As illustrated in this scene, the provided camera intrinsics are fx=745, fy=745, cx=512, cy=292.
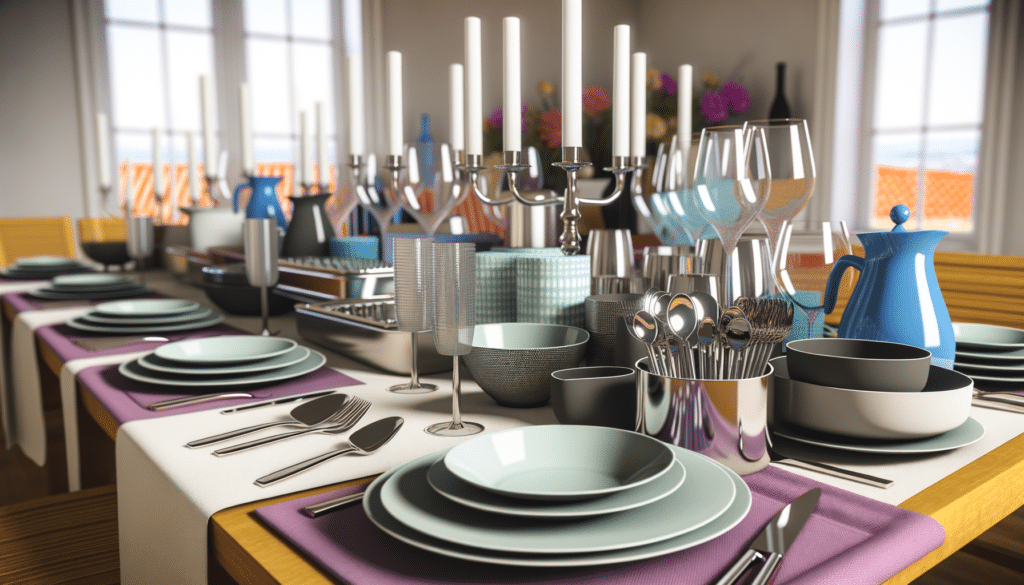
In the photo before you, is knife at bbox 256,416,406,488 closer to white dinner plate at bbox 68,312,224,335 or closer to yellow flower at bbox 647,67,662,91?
white dinner plate at bbox 68,312,224,335

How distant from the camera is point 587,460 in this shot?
0.53 meters

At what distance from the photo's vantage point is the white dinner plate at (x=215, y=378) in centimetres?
83

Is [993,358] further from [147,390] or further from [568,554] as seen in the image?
[147,390]

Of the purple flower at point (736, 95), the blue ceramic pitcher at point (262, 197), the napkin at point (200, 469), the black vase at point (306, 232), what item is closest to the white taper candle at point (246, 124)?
the blue ceramic pitcher at point (262, 197)

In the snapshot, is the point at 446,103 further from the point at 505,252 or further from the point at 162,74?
the point at 505,252

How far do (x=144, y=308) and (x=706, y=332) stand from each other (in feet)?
3.39

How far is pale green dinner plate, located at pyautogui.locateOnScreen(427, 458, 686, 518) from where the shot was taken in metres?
0.42

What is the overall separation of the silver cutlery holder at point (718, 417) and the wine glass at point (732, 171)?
0.89 feet

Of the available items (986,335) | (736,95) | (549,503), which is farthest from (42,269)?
(736,95)

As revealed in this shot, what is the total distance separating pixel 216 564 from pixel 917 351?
597 millimetres

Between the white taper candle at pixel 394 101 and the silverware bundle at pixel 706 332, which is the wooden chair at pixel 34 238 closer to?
the white taper candle at pixel 394 101

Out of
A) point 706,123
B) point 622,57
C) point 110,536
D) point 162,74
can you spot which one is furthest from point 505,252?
point 162,74

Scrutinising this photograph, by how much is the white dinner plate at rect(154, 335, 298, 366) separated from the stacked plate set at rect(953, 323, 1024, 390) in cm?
82

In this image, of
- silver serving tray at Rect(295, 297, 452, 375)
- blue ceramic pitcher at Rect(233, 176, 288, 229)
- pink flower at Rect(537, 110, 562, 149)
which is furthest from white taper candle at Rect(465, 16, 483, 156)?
pink flower at Rect(537, 110, 562, 149)
